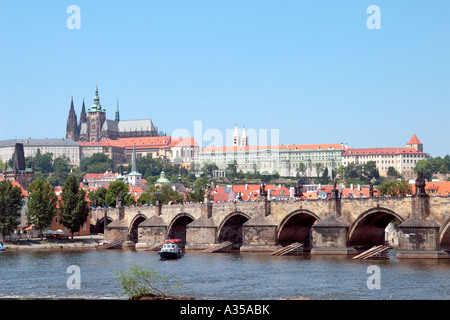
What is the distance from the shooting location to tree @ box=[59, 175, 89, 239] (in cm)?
8531

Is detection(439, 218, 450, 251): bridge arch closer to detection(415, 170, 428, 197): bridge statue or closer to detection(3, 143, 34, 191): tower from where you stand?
detection(415, 170, 428, 197): bridge statue

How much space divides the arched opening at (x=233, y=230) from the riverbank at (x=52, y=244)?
1747 cm

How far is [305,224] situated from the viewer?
222 feet

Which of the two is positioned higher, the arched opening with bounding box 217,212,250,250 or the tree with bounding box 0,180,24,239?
the tree with bounding box 0,180,24,239

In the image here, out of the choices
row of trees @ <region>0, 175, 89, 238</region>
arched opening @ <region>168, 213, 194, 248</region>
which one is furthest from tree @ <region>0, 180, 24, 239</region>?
arched opening @ <region>168, 213, 194, 248</region>

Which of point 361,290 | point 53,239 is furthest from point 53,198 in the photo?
point 361,290

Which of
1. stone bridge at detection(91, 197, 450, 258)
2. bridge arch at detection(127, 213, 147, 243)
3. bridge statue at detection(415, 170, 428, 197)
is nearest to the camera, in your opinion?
stone bridge at detection(91, 197, 450, 258)

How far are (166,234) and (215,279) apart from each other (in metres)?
33.3

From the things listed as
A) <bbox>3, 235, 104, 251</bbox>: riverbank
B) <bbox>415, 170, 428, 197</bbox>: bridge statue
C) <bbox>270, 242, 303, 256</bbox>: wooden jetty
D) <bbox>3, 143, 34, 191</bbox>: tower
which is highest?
<bbox>3, 143, 34, 191</bbox>: tower

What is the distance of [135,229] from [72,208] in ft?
24.8

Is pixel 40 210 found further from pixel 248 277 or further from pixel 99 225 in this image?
pixel 248 277

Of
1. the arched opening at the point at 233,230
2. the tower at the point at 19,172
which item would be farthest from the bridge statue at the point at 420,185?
the tower at the point at 19,172

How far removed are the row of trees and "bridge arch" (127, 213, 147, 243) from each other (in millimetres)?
5395

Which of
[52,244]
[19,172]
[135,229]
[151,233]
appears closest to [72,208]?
[52,244]
